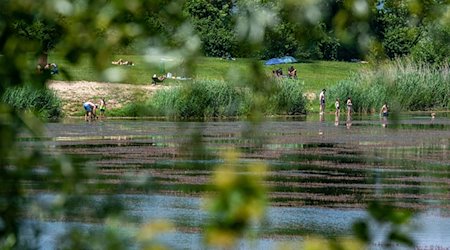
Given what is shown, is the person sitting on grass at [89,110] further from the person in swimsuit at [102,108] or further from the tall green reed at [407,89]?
the tall green reed at [407,89]

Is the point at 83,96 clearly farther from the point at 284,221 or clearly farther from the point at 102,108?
the point at 284,221

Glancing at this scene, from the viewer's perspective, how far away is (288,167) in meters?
27.3

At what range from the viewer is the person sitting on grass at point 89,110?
1895 inches

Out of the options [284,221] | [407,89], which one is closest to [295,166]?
[284,221]

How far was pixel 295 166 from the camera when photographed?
27.7 meters

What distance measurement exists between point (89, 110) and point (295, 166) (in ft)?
72.2

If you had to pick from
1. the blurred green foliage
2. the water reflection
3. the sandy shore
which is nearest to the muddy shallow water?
the water reflection

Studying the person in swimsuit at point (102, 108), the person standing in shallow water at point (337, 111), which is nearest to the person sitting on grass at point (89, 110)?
the person in swimsuit at point (102, 108)

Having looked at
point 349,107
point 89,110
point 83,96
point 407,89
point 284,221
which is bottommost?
point 284,221

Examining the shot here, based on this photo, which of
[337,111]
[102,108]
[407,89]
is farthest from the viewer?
[407,89]

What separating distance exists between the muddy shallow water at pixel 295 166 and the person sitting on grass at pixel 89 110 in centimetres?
116

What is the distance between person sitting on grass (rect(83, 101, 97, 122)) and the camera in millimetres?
48125

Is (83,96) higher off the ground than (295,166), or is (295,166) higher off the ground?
(83,96)

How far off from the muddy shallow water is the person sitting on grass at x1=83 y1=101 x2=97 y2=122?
3.80ft
